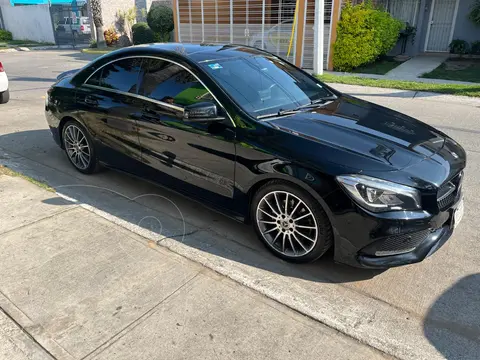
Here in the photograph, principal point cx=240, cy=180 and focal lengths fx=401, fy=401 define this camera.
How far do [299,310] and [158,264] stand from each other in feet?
3.90

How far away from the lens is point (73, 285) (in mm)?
2963

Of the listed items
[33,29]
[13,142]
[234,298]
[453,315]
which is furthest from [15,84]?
[33,29]

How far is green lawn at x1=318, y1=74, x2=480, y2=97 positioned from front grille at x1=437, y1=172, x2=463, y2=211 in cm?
776

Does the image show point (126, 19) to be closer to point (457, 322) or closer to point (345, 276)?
point (345, 276)

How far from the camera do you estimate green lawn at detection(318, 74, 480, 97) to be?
32.6 ft

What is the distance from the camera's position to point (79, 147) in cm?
499

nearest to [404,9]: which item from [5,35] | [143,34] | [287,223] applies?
[143,34]

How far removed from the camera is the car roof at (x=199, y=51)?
3.85 m

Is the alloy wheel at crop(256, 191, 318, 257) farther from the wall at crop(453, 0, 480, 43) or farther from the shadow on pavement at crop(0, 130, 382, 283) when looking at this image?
the wall at crop(453, 0, 480, 43)

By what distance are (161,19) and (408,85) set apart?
1439 cm

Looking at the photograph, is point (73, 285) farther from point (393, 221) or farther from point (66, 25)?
point (66, 25)

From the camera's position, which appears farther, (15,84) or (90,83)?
(15,84)

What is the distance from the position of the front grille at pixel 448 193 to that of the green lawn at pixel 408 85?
305 inches

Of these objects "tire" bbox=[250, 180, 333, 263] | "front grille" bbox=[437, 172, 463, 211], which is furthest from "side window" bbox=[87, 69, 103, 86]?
"front grille" bbox=[437, 172, 463, 211]
